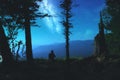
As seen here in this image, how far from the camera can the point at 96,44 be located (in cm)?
3378

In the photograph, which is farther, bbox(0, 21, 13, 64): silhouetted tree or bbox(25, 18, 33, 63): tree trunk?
bbox(25, 18, 33, 63): tree trunk

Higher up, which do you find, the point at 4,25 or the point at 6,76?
the point at 4,25

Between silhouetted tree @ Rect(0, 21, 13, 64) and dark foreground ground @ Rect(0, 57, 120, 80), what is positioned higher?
silhouetted tree @ Rect(0, 21, 13, 64)

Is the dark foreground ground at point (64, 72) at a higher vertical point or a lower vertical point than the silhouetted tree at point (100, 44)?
lower

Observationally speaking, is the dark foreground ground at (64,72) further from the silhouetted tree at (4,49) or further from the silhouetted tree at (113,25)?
the silhouetted tree at (113,25)

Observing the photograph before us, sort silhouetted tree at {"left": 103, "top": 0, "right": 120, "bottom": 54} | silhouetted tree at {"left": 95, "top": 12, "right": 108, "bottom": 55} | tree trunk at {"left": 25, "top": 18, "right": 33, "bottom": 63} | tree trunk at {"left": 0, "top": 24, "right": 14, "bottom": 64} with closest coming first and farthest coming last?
tree trunk at {"left": 0, "top": 24, "right": 14, "bottom": 64} → tree trunk at {"left": 25, "top": 18, "right": 33, "bottom": 63} → silhouetted tree at {"left": 95, "top": 12, "right": 108, "bottom": 55} → silhouetted tree at {"left": 103, "top": 0, "right": 120, "bottom": 54}

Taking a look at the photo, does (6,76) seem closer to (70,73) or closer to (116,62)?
(70,73)

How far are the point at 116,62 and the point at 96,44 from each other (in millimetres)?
11166

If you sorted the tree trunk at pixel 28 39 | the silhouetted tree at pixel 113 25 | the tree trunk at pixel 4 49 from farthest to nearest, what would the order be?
the silhouetted tree at pixel 113 25 < the tree trunk at pixel 28 39 < the tree trunk at pixel 4 49

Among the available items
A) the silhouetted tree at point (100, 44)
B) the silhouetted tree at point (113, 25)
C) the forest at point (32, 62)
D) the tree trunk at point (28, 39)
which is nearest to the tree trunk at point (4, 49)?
the forest at point (32, 62)

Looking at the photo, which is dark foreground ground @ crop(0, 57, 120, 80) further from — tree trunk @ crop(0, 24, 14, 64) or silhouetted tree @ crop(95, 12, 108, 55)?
A: silhouetted tree @ crop(95, 12, 108, 55)

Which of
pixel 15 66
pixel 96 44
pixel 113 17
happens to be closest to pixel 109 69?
pixel 15 66

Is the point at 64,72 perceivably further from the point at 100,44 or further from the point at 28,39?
the point at 100,44

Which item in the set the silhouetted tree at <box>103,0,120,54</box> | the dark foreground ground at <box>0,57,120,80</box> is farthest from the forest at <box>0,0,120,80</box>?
the silhouetted tree at <box>103,0,120,54</box>
